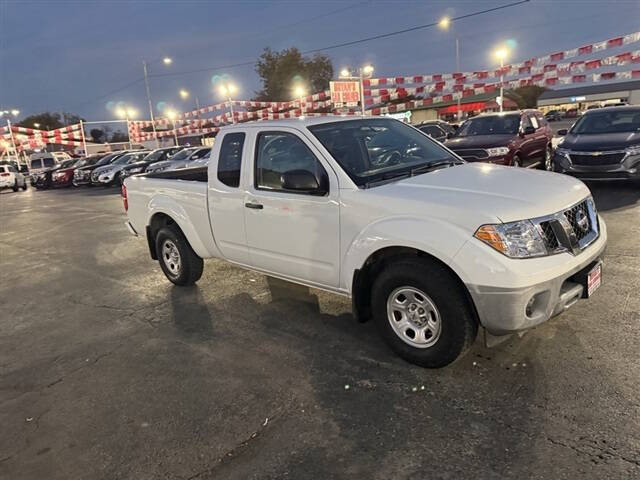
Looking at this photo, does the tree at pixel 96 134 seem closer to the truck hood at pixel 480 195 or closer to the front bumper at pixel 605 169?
the front bumper at pixel 605 169

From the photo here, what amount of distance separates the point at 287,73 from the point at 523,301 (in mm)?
74641

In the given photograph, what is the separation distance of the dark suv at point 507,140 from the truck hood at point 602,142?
0.96 meters

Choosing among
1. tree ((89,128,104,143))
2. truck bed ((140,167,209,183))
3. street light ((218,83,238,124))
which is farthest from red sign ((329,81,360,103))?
tree ((89,128,104,143))

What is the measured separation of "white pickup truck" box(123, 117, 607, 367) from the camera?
313 cm

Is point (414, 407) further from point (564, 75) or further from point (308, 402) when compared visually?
point (564, 75)

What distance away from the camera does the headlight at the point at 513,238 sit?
121 inches

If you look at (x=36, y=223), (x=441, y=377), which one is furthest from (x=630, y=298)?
(x=36, y=223)

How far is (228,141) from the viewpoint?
490 cm

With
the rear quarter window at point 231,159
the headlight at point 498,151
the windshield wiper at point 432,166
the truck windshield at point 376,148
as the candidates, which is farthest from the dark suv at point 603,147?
the rear quarter window at point 231,159

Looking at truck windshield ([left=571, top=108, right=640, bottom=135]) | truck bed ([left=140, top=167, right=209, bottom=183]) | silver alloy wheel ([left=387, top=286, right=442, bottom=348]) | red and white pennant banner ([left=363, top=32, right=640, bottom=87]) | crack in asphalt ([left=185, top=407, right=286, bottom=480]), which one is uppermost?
red and white pennant banner ([left=363, top=32, right=640, bottom=87])

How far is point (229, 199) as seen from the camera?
4.80 m

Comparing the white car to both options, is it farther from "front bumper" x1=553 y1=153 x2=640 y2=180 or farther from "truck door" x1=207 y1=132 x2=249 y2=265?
"front bumper" x1=553 y1=153 x2=640 y2=180

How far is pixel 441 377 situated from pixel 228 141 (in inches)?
118

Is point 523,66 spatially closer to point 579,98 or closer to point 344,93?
point 344,93
